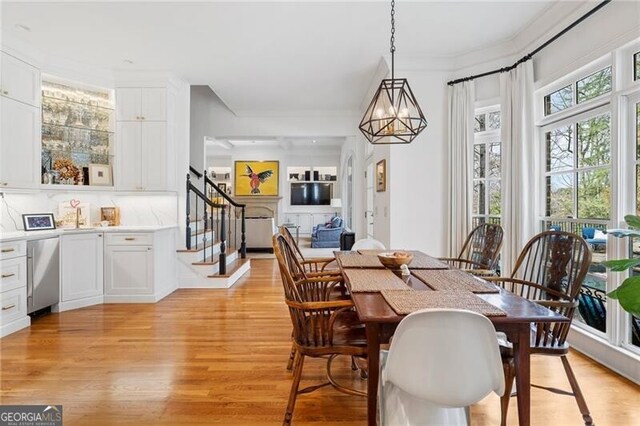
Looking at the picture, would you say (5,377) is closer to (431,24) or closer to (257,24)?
(257,24)

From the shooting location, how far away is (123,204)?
15.4ft

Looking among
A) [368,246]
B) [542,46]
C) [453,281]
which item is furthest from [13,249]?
[542,46]

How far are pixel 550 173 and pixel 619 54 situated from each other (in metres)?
1.13

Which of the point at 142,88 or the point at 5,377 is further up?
the point at 142,88

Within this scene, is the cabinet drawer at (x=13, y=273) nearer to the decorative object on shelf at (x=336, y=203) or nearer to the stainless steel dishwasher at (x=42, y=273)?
the stainless steel dishwasher at (x=42, y=273)

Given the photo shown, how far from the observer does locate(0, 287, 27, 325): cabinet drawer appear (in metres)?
3.14

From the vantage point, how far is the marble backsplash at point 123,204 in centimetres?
409

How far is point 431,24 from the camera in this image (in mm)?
3381

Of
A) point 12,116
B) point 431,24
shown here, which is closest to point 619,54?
point 431,24

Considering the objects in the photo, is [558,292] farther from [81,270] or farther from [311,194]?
[311,194]

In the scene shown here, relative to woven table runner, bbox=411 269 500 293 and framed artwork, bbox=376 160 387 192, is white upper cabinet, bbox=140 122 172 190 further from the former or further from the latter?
woven table runner, bbox=411 269 500 293

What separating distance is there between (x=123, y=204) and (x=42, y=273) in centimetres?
140

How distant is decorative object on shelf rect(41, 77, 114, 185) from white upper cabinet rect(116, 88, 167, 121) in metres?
0.17

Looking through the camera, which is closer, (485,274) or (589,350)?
(485,274)
